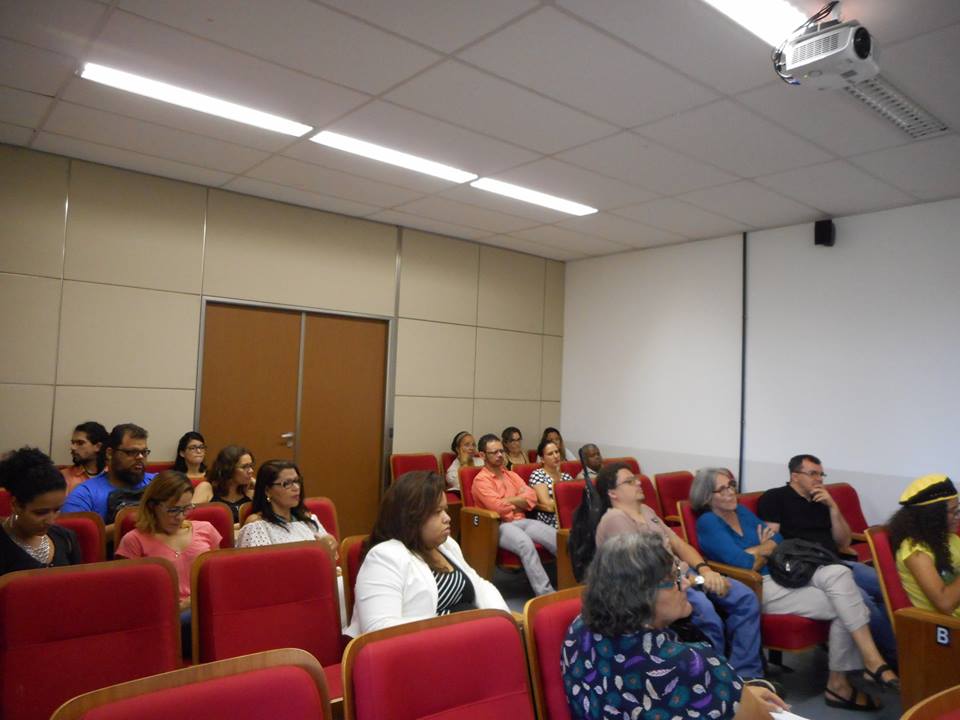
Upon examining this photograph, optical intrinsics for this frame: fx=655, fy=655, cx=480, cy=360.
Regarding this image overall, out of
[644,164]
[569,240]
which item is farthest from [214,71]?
[569,240]

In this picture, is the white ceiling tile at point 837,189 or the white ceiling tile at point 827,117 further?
the white ceiling tile at point 837,189

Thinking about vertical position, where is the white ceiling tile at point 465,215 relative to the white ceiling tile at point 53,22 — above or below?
above

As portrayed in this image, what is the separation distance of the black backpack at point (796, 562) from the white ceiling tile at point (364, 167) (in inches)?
129

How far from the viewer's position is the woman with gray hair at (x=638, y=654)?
164 centimetres

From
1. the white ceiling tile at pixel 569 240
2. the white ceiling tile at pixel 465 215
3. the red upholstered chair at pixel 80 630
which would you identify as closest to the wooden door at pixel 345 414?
the white ceiling tile at pixel 465 215

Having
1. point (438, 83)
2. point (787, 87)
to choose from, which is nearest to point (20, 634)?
point (438, 83)

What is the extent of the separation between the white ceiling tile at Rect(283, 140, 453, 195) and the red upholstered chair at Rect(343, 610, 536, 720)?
3331 millimetres

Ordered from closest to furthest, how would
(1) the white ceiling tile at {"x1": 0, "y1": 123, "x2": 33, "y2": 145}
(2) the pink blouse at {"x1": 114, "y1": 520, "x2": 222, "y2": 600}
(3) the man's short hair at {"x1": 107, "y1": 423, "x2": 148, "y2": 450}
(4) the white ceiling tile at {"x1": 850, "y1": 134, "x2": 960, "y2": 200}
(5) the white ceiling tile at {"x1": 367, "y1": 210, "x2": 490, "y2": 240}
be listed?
1. (2) the pink blouse at {"x1": 114, "y1": 520, "x2": 222, "y2": 600}
2. (4) the white ceiling tile at {"x1": 850, "y1": 134, "x2": 960, "y2": 200}
3. (3) the man's short hair at {"x1": 107, "y1": 423, "x2": 148, "y2": 450}
4. (1) the white ceiling tile at {"x1": 0, "y1": 123, "x2": 33, "y2": 145}
5. (5) the white ceiling tile at {"x1": 367, "y1": 210, "x2": 490, "y2": 240}

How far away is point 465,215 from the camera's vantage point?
227 inches

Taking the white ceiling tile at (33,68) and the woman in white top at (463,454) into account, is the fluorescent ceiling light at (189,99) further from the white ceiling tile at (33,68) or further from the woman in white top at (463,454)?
the woman in white top at (463,454)

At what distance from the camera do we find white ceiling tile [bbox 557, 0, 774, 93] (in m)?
2.54

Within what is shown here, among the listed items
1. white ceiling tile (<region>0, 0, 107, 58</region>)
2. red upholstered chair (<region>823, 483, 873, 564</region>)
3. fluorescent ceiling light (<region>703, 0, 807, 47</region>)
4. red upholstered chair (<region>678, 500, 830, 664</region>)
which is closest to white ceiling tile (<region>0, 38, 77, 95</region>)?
white ceiling tile (<region>0, 0, 107, 58</region>)

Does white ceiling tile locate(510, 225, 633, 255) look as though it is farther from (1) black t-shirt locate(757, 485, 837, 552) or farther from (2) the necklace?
(2) the necklace

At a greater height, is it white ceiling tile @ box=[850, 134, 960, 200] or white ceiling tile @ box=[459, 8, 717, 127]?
white ceiling tile @ box=[850, 134, 960, 200]
